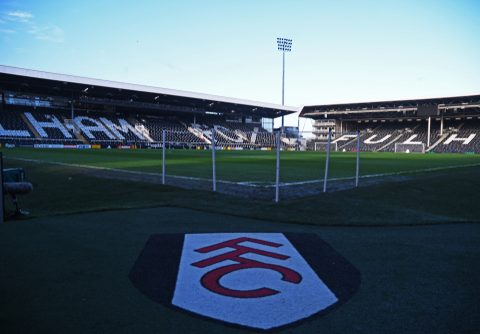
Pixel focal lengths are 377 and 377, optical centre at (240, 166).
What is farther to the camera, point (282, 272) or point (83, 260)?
point (83, 260)

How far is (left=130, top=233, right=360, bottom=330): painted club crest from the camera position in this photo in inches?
130

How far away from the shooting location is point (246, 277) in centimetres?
409

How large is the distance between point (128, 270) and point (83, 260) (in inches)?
29.6

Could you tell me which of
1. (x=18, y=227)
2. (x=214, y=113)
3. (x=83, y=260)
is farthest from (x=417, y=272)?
(x=214, y=113)

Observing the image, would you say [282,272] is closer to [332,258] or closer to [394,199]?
[332,258]

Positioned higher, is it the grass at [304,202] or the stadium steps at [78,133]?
the stadium steps at [78,133]

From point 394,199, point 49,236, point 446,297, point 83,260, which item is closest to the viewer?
point 446,297

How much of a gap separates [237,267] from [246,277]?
1.12 feet

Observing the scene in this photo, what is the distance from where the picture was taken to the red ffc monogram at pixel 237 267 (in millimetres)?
3691

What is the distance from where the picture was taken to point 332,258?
487 cm

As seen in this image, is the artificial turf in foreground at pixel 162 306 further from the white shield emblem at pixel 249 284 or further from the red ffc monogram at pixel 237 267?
the red ffc monogram at pixel 237 267

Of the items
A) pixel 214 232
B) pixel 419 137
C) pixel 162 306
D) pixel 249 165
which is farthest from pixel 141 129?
pixel 162 306

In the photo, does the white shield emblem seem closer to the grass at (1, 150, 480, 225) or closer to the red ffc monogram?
the red ffc monogram

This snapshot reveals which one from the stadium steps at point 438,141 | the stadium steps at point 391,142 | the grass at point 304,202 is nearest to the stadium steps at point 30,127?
the grass at point 304,202
